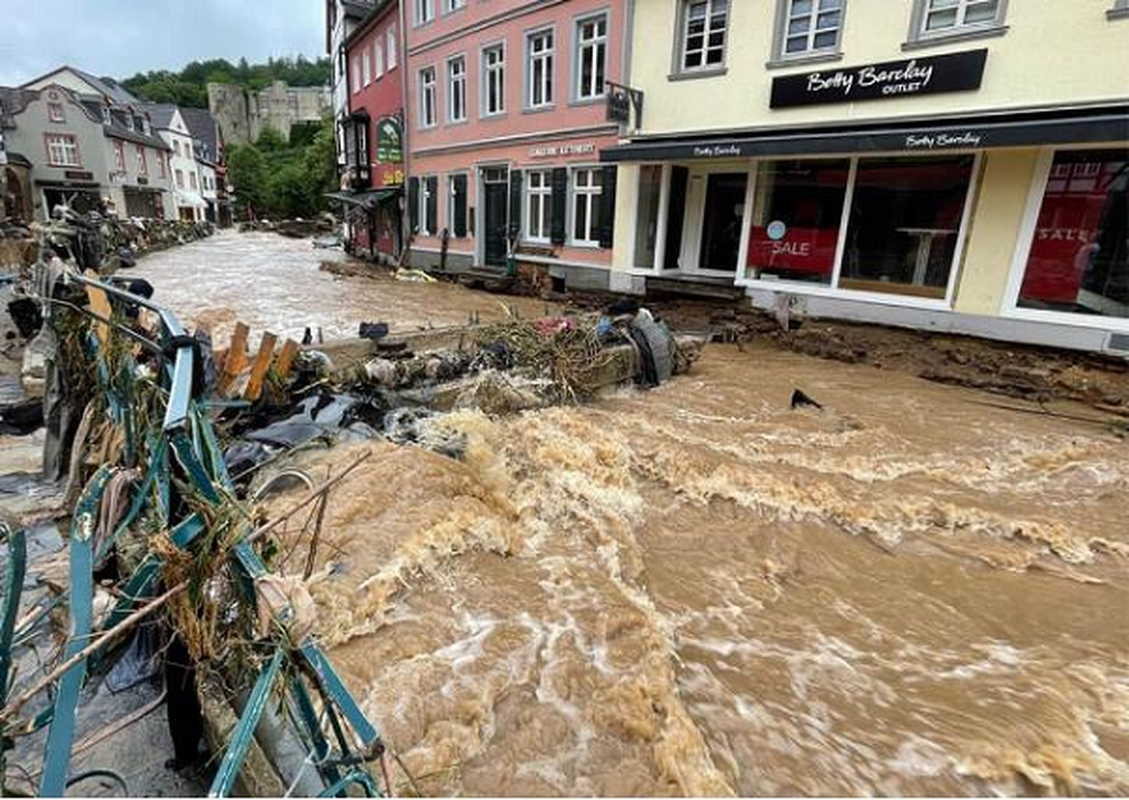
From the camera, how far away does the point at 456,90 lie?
63.2 ft

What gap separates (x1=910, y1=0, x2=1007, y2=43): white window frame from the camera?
888cm

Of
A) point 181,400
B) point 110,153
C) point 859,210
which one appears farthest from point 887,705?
point 110,153

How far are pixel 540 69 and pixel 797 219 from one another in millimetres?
8563

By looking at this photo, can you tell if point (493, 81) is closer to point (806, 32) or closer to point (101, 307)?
point (806, 32)

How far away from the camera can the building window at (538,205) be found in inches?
647

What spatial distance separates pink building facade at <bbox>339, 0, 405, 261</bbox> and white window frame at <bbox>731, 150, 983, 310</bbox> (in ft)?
45.5

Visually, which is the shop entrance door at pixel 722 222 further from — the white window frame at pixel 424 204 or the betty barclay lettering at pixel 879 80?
the white window frame at pixel 424 204

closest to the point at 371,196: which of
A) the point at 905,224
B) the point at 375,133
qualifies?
the point at 375,133

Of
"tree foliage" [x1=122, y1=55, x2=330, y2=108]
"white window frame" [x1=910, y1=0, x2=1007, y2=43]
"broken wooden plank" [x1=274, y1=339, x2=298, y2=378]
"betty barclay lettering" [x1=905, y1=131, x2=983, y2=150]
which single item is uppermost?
"tree foliage" [x1=122, y1=55, x2=330, y2=108]

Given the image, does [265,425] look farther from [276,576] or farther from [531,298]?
[531,298]

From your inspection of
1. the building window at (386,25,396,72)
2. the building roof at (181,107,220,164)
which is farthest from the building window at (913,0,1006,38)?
the building roof at (181,107,220,164)

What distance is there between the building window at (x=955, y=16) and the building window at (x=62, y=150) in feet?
148

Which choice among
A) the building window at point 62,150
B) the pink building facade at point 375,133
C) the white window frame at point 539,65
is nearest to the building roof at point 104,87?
the building window at point 62,150

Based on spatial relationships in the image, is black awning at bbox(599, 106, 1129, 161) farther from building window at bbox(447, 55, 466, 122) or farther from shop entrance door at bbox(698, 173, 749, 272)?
building window at bbox(447, 55, 466, 122)
